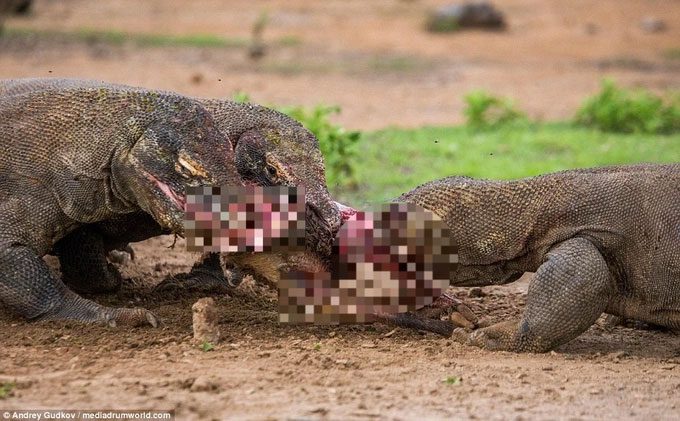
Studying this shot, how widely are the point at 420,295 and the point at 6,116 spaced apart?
203cm

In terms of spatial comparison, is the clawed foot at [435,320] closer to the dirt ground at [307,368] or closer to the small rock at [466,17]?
the dirt ground at [307,368]

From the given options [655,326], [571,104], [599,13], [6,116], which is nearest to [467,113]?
[571,104]

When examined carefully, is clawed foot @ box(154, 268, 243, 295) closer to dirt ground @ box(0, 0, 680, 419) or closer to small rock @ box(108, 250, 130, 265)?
dirt ground @ box(0, 0, 680, 419)

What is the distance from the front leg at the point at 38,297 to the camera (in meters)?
4.97

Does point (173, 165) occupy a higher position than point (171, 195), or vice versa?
point (173, 165)

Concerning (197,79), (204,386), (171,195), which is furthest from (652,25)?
(204,386)

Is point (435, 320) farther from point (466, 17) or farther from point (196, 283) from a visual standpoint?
point (466, 17)

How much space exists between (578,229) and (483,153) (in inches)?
211

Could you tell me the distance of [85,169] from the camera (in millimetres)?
5004

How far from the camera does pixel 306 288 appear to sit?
4836mm

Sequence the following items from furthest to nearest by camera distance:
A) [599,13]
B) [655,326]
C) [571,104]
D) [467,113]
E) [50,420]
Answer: [599,13], [571,104], [467,113], [655,326], [50,420]

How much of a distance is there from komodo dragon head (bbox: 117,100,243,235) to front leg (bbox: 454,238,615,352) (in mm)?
1298

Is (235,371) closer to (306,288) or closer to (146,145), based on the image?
(306,288)

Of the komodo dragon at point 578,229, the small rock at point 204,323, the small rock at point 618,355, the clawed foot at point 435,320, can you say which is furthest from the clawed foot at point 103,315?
the small rock at point 618,355
